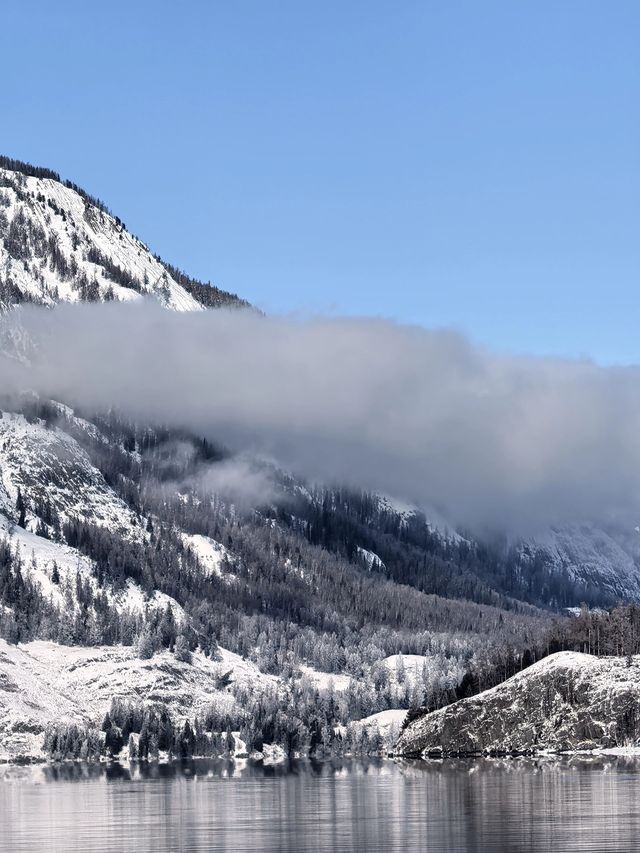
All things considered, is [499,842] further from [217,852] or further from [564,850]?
[217,852]

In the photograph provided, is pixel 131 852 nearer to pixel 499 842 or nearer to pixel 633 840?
pixel 499 842

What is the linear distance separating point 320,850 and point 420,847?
37.4ft

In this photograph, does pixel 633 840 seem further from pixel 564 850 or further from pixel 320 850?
pixel 320 850

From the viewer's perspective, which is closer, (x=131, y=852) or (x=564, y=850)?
(x=564, y=850)

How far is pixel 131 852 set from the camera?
655ft

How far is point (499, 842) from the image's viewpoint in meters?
200

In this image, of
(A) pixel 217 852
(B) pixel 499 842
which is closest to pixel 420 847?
(B) pixel 499 842

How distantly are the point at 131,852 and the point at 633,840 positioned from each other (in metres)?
56.6

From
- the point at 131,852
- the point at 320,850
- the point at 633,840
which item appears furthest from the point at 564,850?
the point at 131,852

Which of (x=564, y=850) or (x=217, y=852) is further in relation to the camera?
(x=217, y=852)

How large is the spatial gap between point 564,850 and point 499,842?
13.8m

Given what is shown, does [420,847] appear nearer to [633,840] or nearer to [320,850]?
[320,850]

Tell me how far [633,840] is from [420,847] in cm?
2409

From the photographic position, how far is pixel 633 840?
7554 inches
